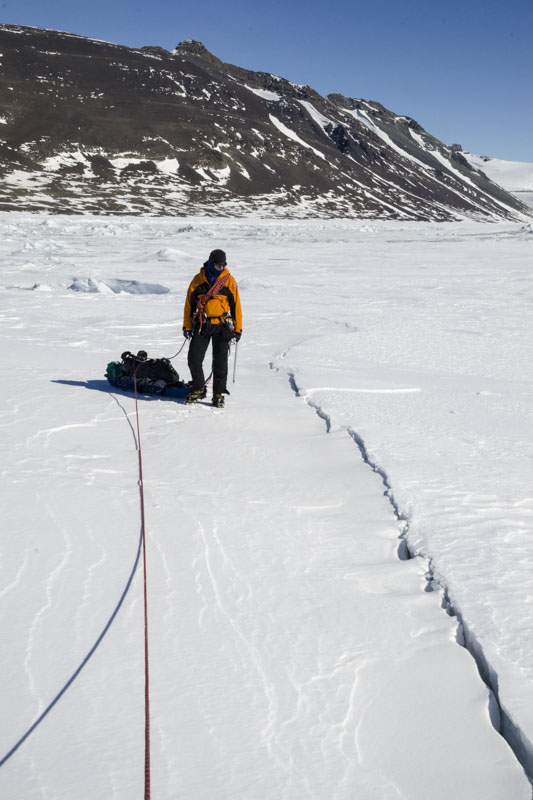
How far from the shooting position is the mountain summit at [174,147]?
225ft

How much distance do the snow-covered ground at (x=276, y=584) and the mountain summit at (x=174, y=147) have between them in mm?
50460

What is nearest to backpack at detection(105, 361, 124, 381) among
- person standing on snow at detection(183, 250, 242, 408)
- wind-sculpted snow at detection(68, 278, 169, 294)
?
person standing on snow at detection(183, 250, 242, 408)

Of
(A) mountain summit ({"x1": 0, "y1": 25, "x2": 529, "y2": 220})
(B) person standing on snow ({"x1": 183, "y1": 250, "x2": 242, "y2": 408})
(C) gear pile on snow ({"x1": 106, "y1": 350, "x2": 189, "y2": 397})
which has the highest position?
(A) mountain summit ({"x1": 0, "y1": 25, "x2": 529, "y2": 220})

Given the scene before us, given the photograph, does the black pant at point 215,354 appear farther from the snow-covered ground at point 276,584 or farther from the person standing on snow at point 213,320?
the snow-covered ground at point 276,584

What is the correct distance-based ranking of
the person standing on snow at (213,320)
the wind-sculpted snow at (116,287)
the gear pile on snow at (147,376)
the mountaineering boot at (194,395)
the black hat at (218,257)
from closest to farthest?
the black hat at (218,257)
the person standing on snow at (213,320)
the mountaineering boot at (194,395)
the gear pile on snow at (147,376)
the wind-sculpted snow at (116,287)

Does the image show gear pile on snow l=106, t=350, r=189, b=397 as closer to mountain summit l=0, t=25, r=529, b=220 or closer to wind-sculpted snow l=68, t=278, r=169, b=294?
wind-sculpted snow l=68, t=278, r=169, b=294

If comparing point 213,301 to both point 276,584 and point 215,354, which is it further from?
point 276,584

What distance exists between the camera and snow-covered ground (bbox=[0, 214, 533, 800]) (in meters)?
1.93

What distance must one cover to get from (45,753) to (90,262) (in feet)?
62.6

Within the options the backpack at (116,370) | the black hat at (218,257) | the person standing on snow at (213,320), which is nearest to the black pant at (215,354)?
the person standing on snow at (213,320)

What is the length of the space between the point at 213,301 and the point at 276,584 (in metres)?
3.42

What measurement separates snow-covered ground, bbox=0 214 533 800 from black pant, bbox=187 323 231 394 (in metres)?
0.27

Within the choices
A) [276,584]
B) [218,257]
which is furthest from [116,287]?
[276,584]

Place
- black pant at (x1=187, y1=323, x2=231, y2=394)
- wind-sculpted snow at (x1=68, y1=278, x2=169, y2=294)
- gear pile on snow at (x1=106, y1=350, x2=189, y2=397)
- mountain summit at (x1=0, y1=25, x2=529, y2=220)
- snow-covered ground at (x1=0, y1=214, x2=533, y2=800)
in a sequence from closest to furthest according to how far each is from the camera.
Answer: snow-covered ground at (x1=0, y1=214, x2=533, y2=800)
black pant at (x1=187, y1=323, x2=231, y2=394)
gear pile on snow at (x1=106, y1=350, x2=189, y2=397)
wind-sculpted snow at (x1=68, y1=278, x2=169, y2=294)
mountain summit at (x1=0, y1=25, x2=529, y2=220)
